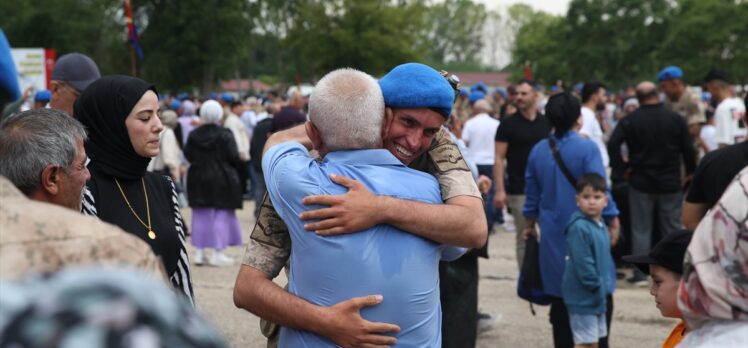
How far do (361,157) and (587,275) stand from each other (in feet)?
11.4

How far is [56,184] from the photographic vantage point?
118 inches

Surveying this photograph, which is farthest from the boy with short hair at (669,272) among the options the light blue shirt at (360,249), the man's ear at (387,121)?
the man's ear at (387,121)

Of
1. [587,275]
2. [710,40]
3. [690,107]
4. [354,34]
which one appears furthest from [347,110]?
[710,40]

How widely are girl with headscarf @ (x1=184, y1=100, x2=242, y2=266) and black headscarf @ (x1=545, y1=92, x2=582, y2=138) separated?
16.1 feet

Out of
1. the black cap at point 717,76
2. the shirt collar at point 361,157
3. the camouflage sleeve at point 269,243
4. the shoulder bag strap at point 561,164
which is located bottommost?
the shoulder bag strap at point 561,164

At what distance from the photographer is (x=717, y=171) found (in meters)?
4.68

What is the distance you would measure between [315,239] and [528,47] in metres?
83.8

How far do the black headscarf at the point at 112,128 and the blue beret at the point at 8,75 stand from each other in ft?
6.27

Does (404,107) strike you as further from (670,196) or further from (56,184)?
(670,196)

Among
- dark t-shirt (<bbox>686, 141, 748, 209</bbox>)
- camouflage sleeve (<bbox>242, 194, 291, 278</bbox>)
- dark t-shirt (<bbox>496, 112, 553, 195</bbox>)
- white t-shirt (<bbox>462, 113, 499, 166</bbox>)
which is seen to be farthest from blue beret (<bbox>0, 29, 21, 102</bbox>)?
white t-shirt (<bbox>462, 113, 499, 166</bbox>)

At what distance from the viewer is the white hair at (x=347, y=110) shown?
2.77 metres

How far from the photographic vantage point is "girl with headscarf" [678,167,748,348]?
1.94 m

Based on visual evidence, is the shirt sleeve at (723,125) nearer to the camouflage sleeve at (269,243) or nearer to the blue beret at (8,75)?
the camouflage sleeve at (269,243)

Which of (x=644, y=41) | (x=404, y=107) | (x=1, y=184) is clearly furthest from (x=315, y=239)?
(x=644, y=41)
